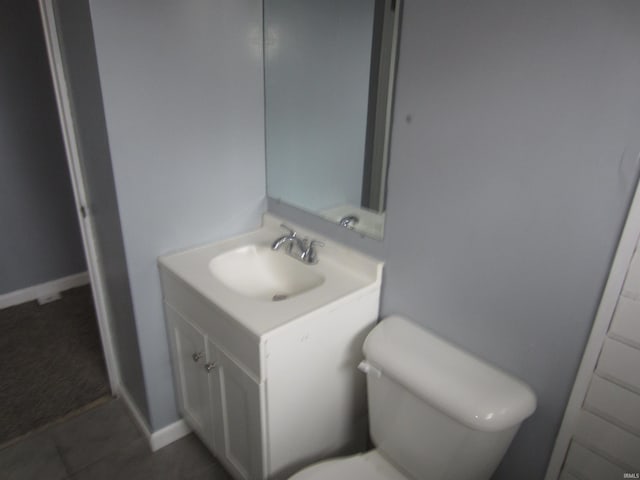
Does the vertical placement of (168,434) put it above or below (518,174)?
below

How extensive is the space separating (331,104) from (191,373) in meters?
1.09

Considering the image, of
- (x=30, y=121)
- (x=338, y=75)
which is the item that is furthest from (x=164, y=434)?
(x=30, y=121)

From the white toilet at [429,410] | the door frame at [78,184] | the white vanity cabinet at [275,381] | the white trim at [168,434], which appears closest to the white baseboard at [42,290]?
the door frame at [78,184]

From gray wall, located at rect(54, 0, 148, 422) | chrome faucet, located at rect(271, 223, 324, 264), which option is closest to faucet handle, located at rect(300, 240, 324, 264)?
chrome faucet, located at rect(271, 223, 324, 264)

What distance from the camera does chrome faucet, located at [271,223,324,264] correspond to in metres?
1.49

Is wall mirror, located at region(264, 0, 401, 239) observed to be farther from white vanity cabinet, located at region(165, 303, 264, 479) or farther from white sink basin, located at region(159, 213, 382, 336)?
white vanity cabinet, located at region(165, 303, 264, 479)

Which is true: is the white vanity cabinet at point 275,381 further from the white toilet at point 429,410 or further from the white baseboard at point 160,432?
the white baseboard at point 160,432

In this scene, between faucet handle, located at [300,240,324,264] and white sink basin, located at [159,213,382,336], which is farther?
faucet handle, located at [300,240,324,264]

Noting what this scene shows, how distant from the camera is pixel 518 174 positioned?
960mm

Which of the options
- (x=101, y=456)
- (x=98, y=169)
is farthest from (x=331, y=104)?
(x=101, y=456)

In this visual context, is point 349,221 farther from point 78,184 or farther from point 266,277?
point 78,184

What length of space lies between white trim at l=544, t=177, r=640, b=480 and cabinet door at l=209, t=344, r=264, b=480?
77cm

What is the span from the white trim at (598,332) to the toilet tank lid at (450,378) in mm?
92

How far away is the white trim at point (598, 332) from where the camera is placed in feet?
2.67
